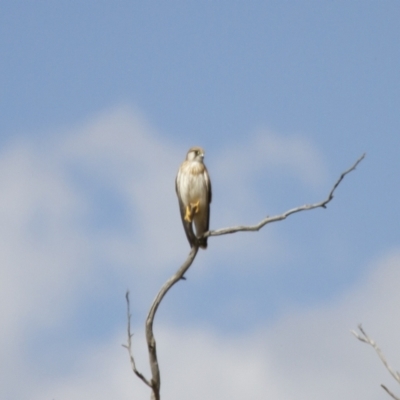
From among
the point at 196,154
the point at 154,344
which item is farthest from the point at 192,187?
the point at 154,344

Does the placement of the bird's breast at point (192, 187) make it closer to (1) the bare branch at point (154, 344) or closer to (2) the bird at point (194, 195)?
(2) the bird at point (194, 195)

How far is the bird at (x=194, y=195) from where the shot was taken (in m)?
9.10

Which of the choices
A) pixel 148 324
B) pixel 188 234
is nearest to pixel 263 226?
pixel 148 324

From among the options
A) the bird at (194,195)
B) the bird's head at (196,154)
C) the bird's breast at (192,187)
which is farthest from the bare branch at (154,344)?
the bird's head at (196,154)

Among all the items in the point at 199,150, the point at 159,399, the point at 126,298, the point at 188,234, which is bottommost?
the point at 159,399

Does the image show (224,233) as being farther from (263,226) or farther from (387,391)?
(387,391)

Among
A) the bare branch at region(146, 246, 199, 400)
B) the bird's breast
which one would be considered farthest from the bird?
the bare branch at region(146, 246, 199, 400)

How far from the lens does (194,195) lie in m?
9.10

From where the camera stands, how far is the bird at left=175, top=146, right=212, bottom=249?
29.9 feet

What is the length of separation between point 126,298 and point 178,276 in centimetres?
54

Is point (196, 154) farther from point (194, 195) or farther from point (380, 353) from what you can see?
point (380, 353)

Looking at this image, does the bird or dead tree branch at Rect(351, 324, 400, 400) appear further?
the bird

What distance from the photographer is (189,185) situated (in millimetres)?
9109

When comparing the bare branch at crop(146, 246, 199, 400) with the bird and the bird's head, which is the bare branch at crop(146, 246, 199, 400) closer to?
the bird
